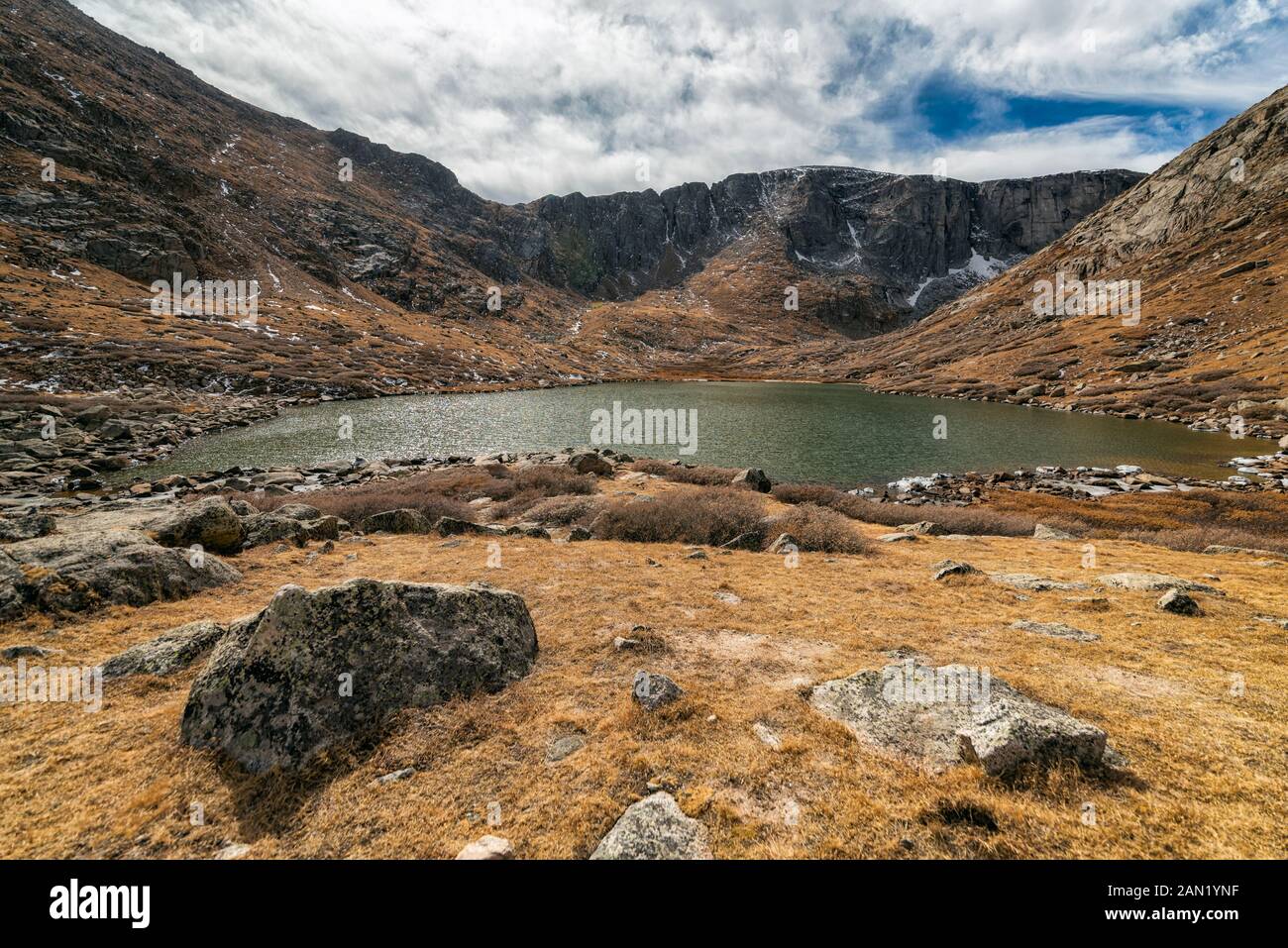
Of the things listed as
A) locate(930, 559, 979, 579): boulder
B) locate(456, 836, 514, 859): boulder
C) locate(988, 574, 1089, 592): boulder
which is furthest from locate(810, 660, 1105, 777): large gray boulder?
locate(988, 574, 1089, 592): boulder

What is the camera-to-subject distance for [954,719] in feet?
22.0

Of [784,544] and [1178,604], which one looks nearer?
[1178,604]

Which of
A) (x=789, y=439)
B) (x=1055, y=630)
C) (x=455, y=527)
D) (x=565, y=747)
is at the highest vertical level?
(x=789, y=439)

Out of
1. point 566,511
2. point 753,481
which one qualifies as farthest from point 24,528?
point 753,481

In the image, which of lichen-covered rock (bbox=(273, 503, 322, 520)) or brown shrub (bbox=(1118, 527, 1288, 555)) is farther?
brown shrub (bbox=(1118, 527, 1288, 555))

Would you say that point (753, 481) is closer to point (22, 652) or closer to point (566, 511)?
point (566, 511)

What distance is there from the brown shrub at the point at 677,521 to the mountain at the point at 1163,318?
64475 millimetres

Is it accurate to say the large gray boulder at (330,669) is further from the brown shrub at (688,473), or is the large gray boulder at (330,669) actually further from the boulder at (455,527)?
the brown shrub at (688,473)

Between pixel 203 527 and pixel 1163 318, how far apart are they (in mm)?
143152

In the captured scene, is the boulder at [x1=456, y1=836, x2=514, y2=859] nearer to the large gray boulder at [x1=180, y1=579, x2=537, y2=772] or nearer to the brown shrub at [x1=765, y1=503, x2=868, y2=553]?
the large gray boulder at [x1=180, y1=579, x2=537, y2=772]

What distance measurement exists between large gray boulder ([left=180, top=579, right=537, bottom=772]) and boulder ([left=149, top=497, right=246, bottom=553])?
435 inches

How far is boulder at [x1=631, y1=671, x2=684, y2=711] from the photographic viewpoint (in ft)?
25.0
